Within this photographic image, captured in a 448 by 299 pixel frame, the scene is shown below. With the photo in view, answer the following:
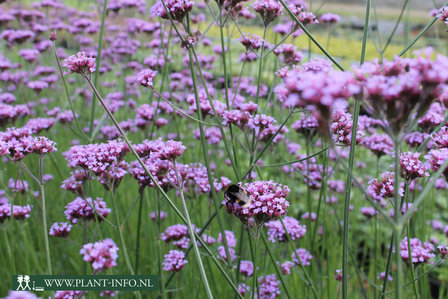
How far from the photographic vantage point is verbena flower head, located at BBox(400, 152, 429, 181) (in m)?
1.13

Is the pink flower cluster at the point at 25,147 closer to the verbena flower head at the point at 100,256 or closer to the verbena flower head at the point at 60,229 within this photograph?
the verbena flower head at the point at 60,229

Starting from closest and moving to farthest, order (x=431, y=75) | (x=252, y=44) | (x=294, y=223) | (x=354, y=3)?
(x=431, y=75) → (x=252, y=44) → (x=294, y=223) → (x=354, y=3)

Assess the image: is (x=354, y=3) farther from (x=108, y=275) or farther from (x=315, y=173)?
(x=108, y=275)

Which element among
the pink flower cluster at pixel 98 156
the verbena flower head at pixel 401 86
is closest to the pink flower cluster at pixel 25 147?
the pink flower cluster at pixel 98 156

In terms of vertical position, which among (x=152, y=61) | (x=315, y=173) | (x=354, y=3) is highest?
(x=354, y=3)

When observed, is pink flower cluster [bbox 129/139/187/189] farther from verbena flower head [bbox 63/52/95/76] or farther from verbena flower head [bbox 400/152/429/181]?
verbena flower head [bbox 400/152/429/181]

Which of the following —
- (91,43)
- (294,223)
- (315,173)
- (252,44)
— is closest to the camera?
(252,44)

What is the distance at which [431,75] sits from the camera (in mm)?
694

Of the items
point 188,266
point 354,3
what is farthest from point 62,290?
point 354,3

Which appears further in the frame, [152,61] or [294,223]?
[152,61]

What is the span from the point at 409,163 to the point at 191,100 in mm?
1053

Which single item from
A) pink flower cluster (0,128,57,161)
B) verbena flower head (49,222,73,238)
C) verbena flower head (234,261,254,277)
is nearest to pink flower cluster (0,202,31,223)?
verbena flower head (49,222,73,238)

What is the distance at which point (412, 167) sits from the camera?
1143 millimetres

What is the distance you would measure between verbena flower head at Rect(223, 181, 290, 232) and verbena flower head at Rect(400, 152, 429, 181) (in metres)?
0.35
